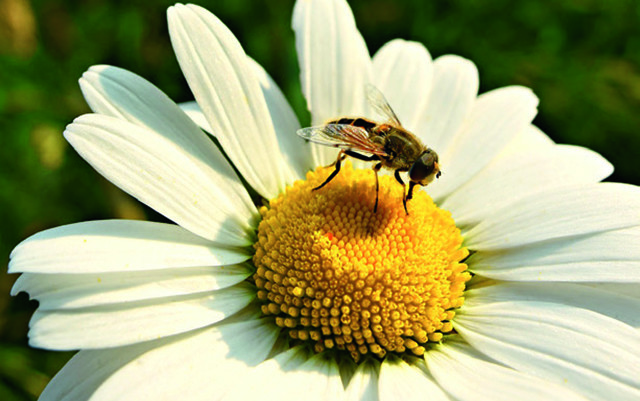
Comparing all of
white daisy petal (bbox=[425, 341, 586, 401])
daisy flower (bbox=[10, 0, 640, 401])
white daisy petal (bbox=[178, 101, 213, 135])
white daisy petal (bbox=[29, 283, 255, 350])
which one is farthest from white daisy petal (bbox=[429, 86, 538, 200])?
white daisy petal (bbox=[29, 283, 255, 350])

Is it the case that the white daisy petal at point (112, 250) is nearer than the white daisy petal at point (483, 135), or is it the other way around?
the white daisy petal at point (112, 250)

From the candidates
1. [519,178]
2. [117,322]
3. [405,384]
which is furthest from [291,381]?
[519,178]

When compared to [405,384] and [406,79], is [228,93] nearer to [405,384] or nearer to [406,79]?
[406,79]

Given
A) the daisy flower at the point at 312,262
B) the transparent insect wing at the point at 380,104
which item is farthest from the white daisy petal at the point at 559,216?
the transparent insect wing at the point at 380,104

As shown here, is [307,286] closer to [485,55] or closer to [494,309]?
[494,309]

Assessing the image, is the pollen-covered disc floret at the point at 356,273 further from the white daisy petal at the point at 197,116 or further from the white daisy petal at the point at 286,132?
the white daisy petal at the point at 197,116
